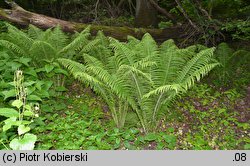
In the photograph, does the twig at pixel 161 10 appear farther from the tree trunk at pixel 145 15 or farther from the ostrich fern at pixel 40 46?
the ostrich fern at pixel 40 46

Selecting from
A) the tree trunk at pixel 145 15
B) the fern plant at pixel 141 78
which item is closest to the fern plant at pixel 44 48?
the fern plant at pixel 141 78

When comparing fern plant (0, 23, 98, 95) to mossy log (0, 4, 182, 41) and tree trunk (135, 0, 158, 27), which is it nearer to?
mossy log (0, 4, 182, 41)

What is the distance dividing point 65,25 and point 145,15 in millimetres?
2837

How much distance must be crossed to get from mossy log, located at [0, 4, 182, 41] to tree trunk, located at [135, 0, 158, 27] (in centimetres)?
121

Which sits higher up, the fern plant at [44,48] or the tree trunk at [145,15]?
the tree trunk at [145,15]

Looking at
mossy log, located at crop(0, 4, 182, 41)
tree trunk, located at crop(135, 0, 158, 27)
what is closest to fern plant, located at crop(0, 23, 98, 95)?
mossy log, located at crop(0, 4, 182, 41)

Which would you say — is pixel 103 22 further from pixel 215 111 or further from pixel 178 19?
pixel 215 111

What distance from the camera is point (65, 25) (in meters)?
6.09

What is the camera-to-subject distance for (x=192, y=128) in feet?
13.2

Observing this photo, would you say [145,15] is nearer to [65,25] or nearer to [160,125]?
[65,25]

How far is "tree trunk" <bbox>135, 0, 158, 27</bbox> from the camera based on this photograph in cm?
800

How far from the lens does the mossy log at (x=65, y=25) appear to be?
5750 millimetres

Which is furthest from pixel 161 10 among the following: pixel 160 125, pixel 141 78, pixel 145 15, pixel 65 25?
pixel 141 78

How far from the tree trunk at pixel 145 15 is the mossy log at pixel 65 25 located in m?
1.21
